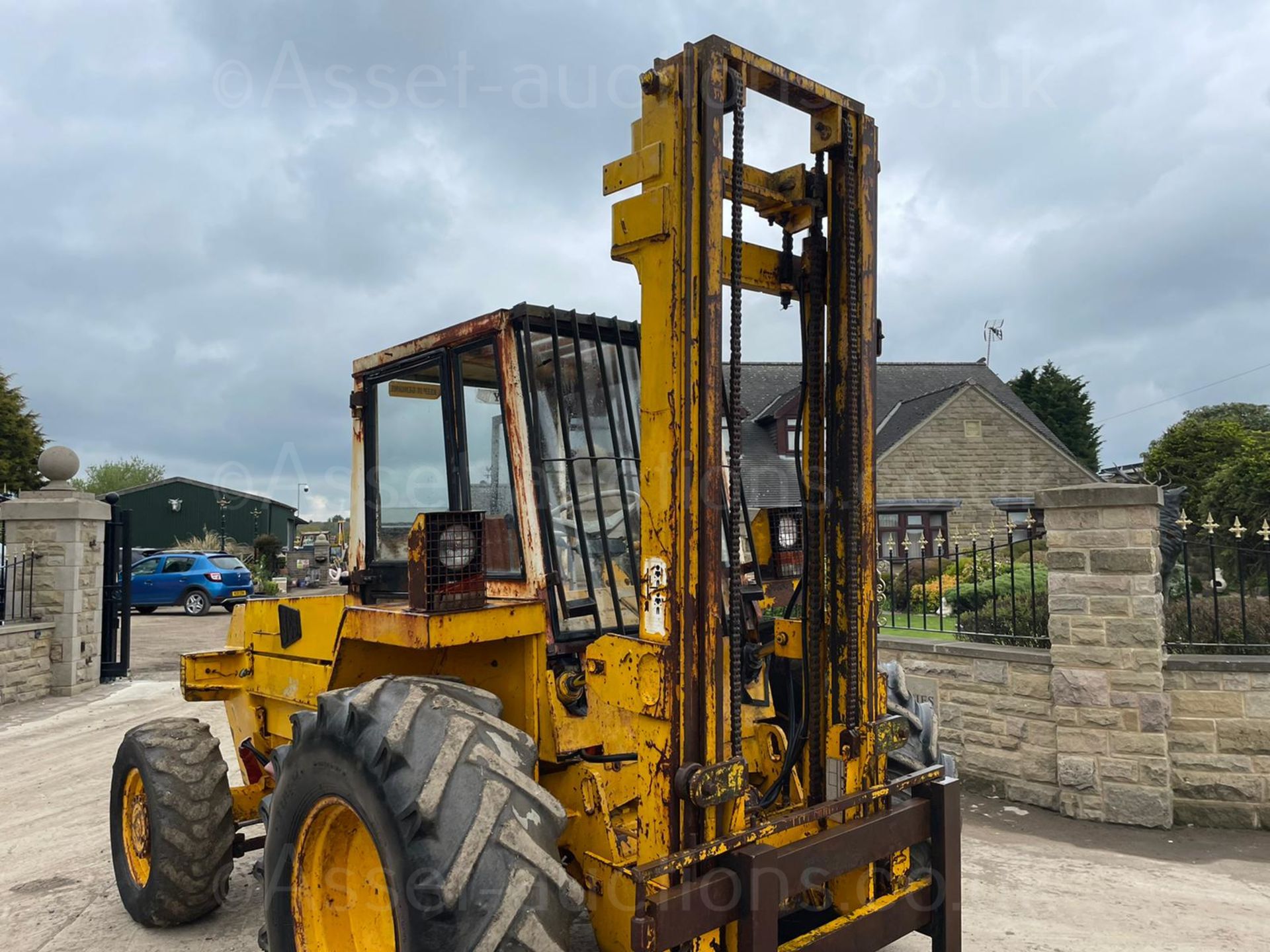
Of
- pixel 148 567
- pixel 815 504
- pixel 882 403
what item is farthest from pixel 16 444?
pixel 815 504

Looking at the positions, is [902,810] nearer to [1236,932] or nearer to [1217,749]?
[1236,932]

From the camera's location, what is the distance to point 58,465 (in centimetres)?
1210

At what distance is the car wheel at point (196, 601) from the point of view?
23156mm

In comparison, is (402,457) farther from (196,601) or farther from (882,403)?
(882,403)

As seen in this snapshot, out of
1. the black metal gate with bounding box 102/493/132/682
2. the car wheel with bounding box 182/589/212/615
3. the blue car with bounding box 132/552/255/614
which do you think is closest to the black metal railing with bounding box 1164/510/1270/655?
the black metal gate with bounding box 102/493/132/682

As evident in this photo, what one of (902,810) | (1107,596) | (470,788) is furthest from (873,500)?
(1107,596)

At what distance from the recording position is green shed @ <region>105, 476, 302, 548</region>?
44.8 metres

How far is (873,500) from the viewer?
3.32 metres

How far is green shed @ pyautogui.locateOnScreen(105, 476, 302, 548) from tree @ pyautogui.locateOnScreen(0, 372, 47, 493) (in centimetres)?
1233

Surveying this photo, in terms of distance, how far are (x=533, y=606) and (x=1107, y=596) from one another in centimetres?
483

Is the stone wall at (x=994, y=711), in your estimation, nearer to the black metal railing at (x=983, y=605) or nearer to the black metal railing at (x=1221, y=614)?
the black metal railing at (x=983, y=605)

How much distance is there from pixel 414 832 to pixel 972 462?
24.8 metres

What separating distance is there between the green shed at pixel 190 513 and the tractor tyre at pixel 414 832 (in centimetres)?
4311

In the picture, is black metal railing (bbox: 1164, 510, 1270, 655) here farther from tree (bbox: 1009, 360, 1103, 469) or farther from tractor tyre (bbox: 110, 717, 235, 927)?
tree (bbox: 1009, 360, 1103, 469)
